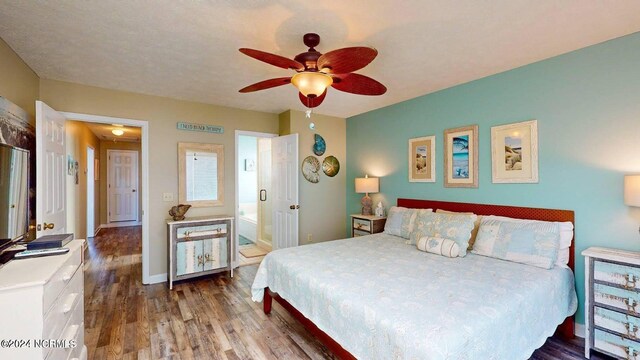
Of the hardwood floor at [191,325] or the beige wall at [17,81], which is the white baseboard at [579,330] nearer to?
the hardwood floor at [191,325]

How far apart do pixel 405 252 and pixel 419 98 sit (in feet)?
7.11

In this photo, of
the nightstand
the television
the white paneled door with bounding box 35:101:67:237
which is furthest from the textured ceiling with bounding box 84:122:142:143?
the nightstand

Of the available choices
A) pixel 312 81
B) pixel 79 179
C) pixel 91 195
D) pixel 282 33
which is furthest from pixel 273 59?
pixel 91 195

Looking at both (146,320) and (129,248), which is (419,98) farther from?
(129,248)

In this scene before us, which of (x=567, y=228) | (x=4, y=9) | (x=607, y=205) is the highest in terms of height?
(x=4, y=9)

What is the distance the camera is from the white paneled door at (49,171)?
8.04 ft

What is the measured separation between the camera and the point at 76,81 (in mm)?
3211

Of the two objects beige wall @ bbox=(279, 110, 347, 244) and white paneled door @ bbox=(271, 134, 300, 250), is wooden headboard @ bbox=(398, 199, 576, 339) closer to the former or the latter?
beige wall @ bbox=(279, 110, 347, 244)

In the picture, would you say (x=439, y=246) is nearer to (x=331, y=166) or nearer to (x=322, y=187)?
(x=322, y=187)

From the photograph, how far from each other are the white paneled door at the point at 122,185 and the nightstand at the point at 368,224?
22.9 ft

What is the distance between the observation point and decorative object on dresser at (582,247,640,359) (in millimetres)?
1952

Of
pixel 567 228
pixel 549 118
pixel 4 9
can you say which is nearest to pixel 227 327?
pixel 4 9

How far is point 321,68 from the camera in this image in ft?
6.37

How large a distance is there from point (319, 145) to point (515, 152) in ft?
9.07
